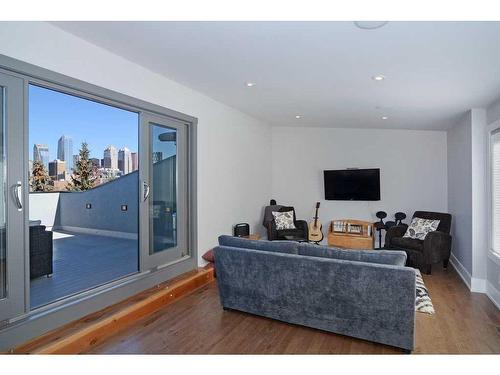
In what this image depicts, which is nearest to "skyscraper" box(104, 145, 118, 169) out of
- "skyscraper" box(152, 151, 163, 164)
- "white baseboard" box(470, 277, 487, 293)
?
"skyscraper" box(152, 151, 163, 164)

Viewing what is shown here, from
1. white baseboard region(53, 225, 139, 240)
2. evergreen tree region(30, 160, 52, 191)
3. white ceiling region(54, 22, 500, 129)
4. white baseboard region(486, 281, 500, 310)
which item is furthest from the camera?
white baseboard region(53, 225, 139, 240)

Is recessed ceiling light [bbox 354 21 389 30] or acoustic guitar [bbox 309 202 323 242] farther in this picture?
acoustic guitar [bbox 309 202 323 242]

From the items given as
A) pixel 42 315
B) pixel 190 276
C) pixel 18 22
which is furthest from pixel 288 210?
pixel 18 22

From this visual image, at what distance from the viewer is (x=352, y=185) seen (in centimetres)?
664

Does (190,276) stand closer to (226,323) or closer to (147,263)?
(147,263)

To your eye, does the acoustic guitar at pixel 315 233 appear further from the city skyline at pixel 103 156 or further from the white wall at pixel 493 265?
the city skyline at pixel 103 156

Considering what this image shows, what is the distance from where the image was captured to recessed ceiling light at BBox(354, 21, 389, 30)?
208 centimetres

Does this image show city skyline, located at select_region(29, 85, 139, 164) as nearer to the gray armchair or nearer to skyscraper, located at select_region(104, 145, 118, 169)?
skyscraper, located at select_region(104, 145, 118, 169)

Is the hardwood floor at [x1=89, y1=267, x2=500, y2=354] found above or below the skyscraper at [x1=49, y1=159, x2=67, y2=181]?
below

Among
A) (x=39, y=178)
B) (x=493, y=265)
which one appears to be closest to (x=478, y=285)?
(x=493, y=265)

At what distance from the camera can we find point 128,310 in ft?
10.1

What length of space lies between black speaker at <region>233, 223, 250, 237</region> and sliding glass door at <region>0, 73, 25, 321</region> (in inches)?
137

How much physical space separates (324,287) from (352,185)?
13.7 ft

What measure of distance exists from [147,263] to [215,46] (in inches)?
101
